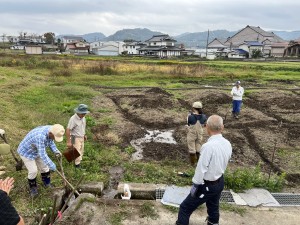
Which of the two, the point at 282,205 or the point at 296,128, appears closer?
the point at 282,205

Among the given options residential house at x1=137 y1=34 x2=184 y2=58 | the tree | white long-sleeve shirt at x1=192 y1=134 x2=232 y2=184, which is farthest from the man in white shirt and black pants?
the tree

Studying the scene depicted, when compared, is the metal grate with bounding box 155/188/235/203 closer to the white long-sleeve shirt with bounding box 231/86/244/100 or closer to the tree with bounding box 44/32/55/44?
the white long-sleeve shirt with bounding box 231/86/244/100

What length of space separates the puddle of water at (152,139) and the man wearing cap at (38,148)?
124 inches

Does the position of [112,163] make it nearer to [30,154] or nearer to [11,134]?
[30,154]

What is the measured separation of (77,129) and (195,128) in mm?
2851

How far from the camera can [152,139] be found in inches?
371

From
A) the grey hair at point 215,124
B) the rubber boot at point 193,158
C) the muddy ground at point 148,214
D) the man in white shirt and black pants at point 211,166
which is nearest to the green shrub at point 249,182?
the muddy ground at point 148,214

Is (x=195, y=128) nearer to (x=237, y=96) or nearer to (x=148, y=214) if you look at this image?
(x=148, y=214)

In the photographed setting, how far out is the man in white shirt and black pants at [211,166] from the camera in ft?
11.9

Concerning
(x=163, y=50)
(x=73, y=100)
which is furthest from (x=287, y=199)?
(x=163, y=50)

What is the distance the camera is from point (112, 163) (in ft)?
23.4

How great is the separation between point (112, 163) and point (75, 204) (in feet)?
7.66

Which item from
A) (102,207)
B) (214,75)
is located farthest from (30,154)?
(214,75)

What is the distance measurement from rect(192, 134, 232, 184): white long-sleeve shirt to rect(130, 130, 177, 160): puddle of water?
4.22 metres
